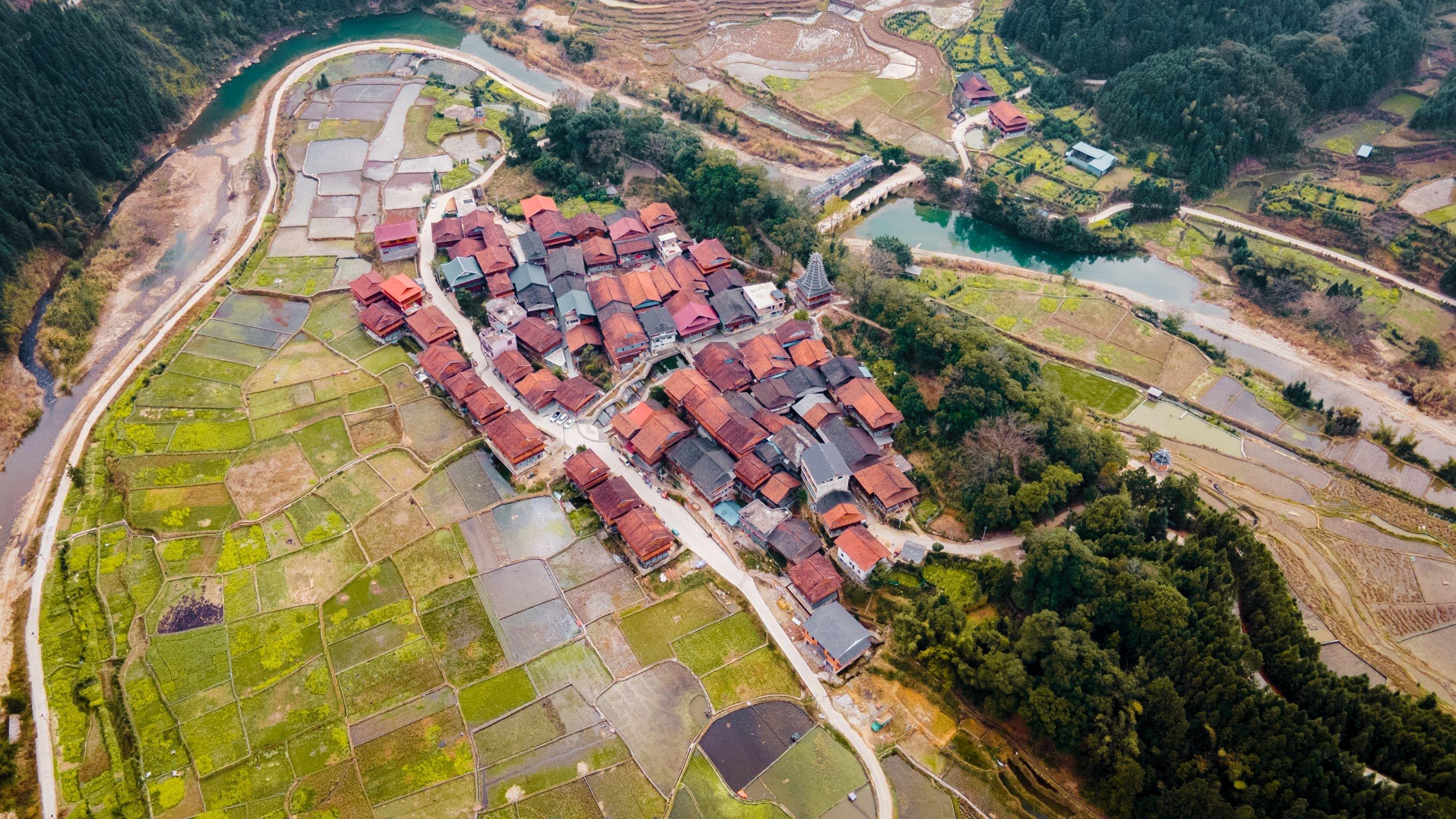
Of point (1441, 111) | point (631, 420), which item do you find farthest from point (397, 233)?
point (1441, 111)

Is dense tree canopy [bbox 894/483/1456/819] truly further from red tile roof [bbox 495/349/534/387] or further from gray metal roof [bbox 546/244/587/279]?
gray metal roof [bbox 546/244/587/279]

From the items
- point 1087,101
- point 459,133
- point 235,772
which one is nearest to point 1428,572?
Answer: point 1087,101

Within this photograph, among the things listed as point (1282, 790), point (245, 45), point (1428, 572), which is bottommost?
point (1428, 572)

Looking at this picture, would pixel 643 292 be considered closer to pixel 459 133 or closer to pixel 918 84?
pixel 459 133

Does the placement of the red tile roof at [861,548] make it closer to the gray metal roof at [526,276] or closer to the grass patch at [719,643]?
the grass patch at [719,643]

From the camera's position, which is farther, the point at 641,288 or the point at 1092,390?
the point at 641,288

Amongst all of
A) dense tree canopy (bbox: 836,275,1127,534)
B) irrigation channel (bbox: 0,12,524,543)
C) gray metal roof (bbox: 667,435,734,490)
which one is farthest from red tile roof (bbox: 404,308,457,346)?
dense tree canopy (bbox: 836,275,1127,534)

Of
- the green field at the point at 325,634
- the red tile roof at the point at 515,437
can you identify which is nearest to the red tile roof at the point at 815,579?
the green field at the point at 325,634

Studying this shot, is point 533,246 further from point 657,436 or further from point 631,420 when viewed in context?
point 657,436
